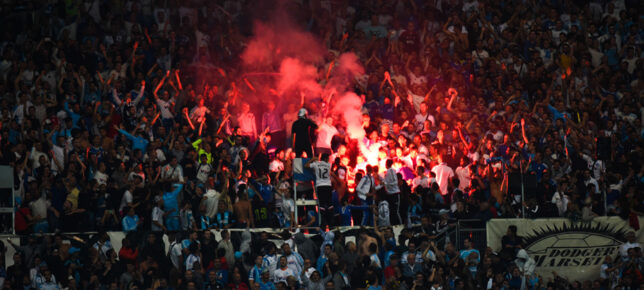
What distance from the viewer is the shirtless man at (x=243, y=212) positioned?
1970 cm

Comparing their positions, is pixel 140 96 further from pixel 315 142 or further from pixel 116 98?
pixel 315 142

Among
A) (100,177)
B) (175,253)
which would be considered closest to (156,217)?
(175,253)

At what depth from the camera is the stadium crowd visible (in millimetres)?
19188

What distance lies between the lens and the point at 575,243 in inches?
833

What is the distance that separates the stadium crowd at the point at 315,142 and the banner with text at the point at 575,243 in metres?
0.28

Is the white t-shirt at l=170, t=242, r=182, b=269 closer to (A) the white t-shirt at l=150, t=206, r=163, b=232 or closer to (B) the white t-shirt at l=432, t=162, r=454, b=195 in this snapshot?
(A) the white t-shirt at l=150, t=206, r=163, b=232

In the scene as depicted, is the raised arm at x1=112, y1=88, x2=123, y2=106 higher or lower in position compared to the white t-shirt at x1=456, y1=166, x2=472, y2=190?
higher

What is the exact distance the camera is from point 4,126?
20.5 metres

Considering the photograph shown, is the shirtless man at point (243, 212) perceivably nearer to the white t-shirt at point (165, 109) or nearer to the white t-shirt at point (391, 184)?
the white t-shirt at point (391, 184)

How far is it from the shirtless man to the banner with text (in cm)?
554

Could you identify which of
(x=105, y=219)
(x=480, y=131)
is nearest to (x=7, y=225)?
(x=105, y=219)

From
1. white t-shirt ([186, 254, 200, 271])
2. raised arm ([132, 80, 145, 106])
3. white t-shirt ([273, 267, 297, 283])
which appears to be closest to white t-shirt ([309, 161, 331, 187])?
white t-shirt ([273, 267, 297, 283])

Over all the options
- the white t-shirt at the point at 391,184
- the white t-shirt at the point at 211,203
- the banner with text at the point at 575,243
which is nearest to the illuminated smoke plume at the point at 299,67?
the white t-shirt at the point at 391,184

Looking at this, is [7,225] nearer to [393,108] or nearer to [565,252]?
[393,108]
